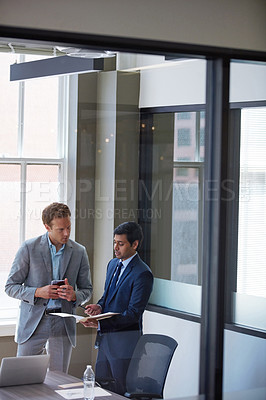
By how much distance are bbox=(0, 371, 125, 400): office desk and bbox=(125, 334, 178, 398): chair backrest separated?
0.23m

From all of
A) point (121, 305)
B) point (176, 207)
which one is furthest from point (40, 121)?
point (121, 305)

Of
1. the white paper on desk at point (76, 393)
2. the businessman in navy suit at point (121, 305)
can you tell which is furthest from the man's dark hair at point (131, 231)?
the white paper on desk at point (76, 393)

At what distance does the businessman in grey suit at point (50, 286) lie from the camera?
386 cm

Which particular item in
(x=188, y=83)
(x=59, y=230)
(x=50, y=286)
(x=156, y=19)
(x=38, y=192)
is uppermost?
(x=156, y=19)

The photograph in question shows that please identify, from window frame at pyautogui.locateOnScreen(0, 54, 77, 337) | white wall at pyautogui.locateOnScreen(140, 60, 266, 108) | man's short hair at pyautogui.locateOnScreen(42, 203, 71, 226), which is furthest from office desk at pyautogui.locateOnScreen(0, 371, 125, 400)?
white wall at pyautogui.locateOnScreen(140, 60, 266, 108)

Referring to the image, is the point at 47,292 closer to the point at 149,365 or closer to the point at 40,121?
the point at 149,365

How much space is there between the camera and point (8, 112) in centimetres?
397

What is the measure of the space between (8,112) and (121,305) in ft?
4.37

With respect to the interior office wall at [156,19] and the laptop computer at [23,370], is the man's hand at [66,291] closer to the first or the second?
the laptop computer at [23,370]

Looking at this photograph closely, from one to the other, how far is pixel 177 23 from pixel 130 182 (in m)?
1.01

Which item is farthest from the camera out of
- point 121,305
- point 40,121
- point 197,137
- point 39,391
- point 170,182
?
point 40,121

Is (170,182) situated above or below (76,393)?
above

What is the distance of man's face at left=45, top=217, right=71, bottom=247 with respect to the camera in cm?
388

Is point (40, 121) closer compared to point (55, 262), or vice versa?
point (55, 262)
